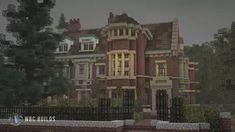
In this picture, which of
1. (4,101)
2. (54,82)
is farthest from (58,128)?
(54,82)

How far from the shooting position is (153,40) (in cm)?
2945

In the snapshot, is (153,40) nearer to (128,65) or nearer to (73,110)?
(128,65)

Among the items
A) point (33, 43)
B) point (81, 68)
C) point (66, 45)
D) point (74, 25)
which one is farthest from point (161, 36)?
point (33, 43)

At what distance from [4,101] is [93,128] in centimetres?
733

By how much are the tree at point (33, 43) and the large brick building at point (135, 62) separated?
297 inches

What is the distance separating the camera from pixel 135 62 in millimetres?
27297

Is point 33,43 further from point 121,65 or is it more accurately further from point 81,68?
point 81,68

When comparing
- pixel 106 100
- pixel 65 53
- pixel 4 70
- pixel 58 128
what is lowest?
pixel 58 128

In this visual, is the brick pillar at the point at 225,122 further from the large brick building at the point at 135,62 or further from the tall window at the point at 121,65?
the tall window at the point at 121,65

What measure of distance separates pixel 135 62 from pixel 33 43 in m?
10.3

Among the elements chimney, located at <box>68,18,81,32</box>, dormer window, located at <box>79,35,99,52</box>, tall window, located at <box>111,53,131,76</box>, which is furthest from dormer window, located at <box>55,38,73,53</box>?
tall window, located at <box>111,53,131,76</box>

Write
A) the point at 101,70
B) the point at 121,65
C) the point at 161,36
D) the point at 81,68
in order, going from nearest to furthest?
the point at 121,65, the point at 161,36, the point at 101,70, the point at 81,68

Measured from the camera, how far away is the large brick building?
26.9 m

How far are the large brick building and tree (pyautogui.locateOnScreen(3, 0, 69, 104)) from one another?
7.55 m
